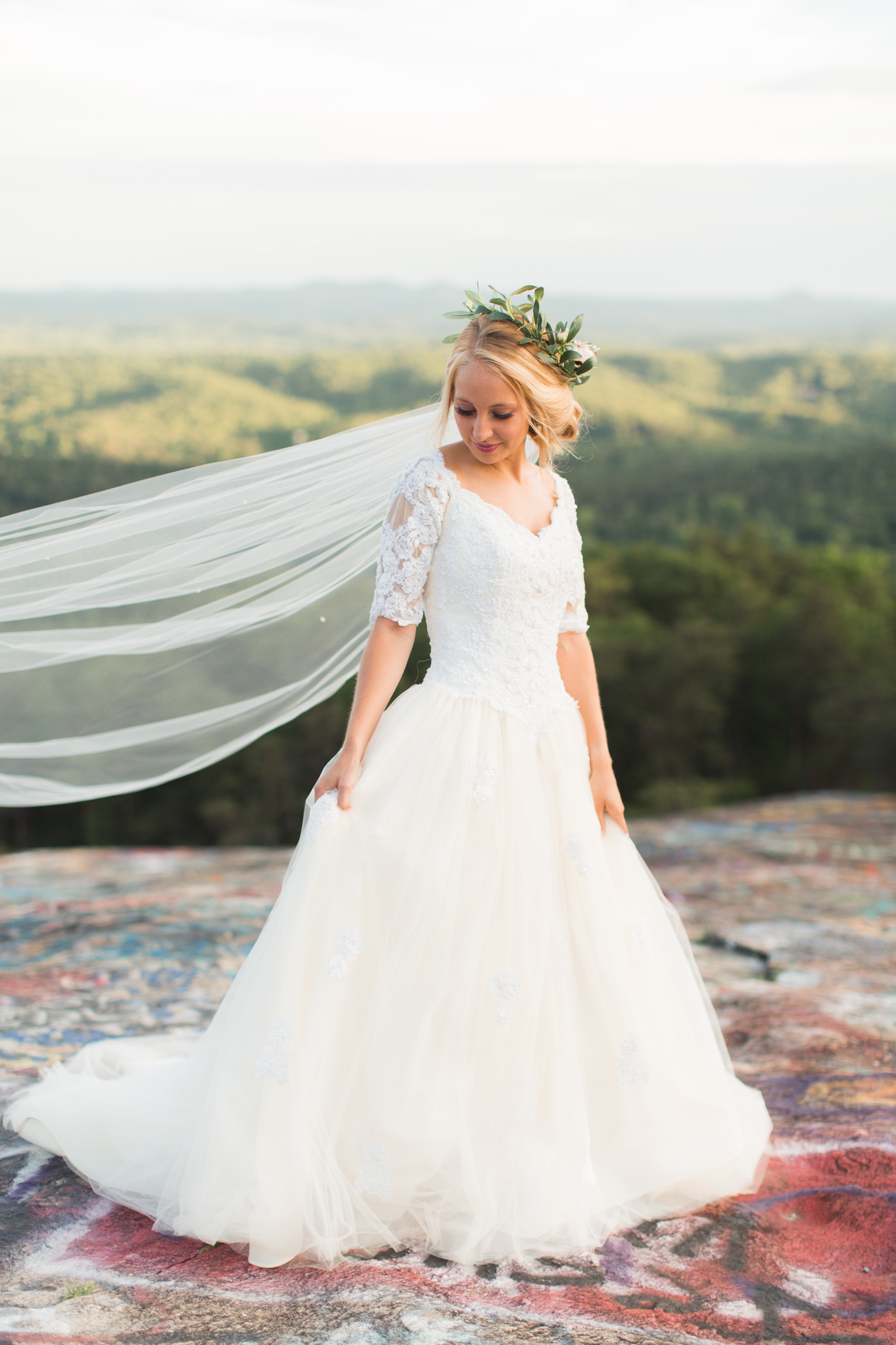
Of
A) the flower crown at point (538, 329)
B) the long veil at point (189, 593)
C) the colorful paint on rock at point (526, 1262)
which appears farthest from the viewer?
the long veil at point (189, 593)

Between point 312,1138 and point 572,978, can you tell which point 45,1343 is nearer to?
point 312,1138

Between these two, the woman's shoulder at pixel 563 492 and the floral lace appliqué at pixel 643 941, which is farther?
the woman's shoulder at pixel 563 492

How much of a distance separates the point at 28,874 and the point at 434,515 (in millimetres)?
5774

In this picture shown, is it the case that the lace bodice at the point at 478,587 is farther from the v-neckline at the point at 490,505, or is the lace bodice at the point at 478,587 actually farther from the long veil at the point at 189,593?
the long veil at the point at 189,593

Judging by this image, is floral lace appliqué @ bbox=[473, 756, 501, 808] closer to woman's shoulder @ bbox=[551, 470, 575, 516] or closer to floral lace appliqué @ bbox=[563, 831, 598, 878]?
floral lace appliqué @ bbox=[563, 831, 598, 878]

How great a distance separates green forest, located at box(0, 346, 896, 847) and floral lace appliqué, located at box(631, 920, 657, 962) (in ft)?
5.11

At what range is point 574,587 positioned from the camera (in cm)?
316

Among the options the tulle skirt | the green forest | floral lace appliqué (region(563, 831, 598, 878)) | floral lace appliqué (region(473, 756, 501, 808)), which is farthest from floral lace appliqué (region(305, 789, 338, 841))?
the green forest

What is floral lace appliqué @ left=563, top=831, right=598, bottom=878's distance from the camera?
9.80 feet

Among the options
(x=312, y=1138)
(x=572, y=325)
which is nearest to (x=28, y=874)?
(x=312, y=1138)

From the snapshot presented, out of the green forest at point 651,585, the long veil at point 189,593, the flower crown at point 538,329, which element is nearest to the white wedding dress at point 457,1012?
the flower crown at point 538,329

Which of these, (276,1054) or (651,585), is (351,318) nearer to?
(651,585)

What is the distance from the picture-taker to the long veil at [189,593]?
144 inches

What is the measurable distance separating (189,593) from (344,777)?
3.98 ft
